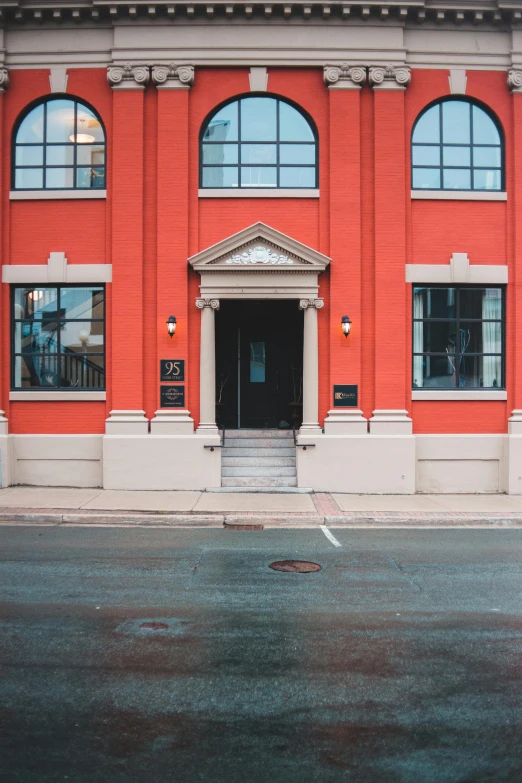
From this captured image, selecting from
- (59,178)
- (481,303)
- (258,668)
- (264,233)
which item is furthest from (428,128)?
(258,668)

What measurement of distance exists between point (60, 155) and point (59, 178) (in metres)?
0.55

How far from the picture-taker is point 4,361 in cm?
1528

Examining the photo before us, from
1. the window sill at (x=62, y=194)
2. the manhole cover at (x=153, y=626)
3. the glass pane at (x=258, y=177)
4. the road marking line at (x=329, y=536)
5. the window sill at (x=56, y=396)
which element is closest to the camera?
the manhole cover at (x=153, y=626)

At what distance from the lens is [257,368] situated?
56.9 ft

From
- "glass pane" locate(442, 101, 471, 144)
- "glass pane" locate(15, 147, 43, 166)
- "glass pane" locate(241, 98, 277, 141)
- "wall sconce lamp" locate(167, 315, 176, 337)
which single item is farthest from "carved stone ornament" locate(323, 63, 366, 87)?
"glass pane" locate(15, 147, 43, 166)

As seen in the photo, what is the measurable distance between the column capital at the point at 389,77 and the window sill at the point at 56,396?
9.46m

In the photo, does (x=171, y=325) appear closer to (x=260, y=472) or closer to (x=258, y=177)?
(x=260, y=472)

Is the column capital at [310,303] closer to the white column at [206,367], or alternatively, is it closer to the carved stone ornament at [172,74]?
the white column at [206,367]

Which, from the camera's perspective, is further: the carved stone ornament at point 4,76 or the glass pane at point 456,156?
the glass pane at point 456,156

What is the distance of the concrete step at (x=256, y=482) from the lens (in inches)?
570

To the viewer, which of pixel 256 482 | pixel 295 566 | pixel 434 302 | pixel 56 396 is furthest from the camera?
pixel 434 302

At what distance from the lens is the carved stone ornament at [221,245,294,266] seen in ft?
48.8

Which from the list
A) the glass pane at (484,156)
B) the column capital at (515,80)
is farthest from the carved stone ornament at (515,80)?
→ the glass pane at (484,156)

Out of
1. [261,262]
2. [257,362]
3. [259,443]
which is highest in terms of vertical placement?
[261,262]
